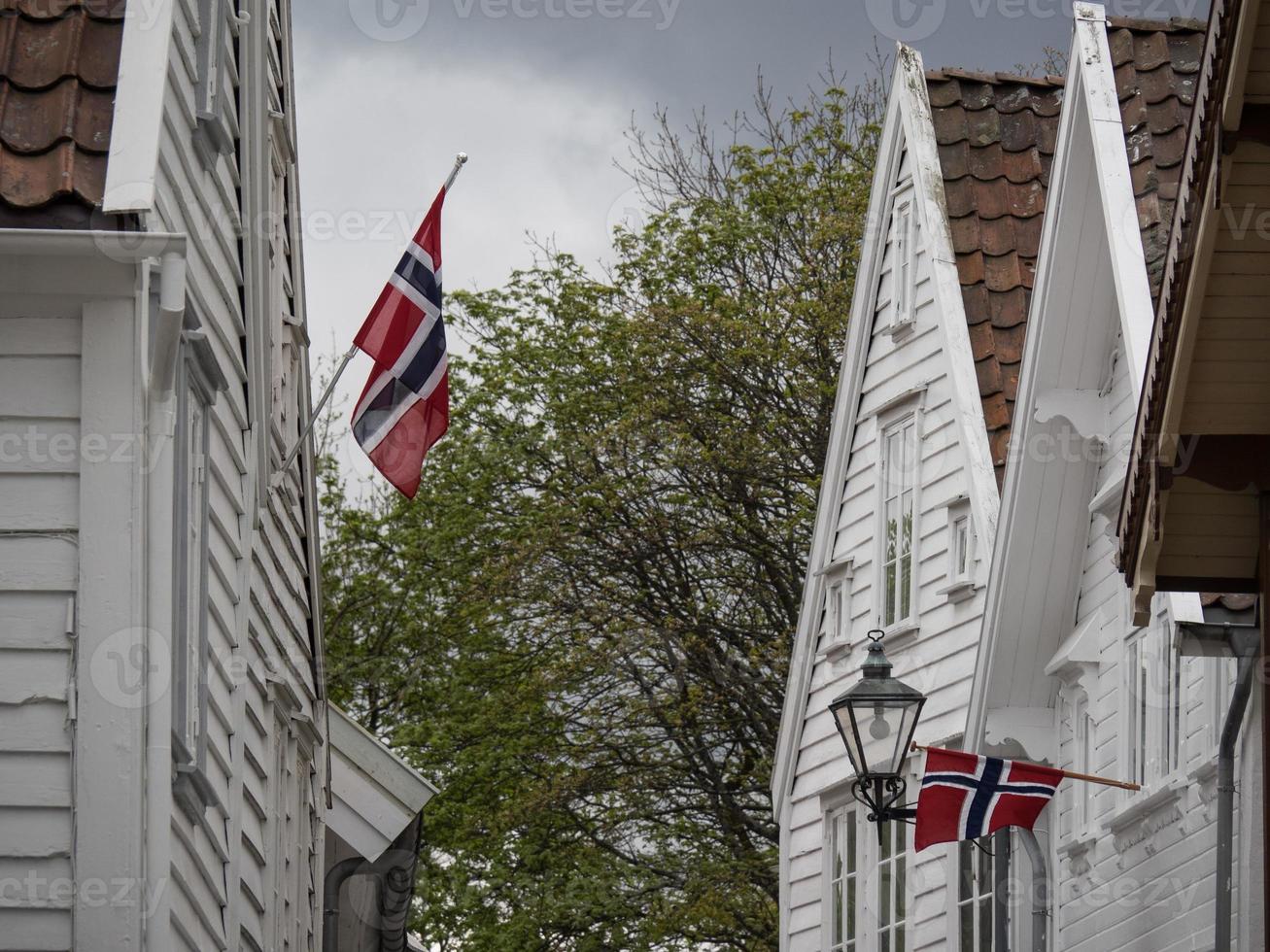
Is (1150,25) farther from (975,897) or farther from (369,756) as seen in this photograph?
(369,756)

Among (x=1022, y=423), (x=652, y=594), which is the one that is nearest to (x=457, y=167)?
(x=1022, y=423)

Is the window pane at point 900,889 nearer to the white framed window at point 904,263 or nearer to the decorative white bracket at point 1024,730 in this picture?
the decorative white bracket at point 1024,730

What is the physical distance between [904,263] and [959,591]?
10.0 feet

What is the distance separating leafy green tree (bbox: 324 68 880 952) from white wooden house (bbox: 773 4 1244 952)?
7109 mm

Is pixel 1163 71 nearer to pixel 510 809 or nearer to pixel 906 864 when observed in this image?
pixel 906 864

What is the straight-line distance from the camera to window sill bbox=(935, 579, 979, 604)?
1480cm

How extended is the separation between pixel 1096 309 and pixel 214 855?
6155 mm

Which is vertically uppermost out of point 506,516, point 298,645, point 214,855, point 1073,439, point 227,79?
point 506,516

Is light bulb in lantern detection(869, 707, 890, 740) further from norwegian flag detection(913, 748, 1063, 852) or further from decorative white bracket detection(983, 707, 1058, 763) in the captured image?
decorative white bracket detection(983, 707, 1058, 763)

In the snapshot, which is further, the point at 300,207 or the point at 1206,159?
the point at 300,207

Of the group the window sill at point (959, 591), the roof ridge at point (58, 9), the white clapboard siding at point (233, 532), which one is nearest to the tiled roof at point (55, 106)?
the roof ridge at point (58, 9)

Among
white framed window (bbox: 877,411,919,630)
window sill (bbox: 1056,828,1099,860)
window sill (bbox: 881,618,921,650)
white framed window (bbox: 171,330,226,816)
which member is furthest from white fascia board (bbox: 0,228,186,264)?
white framed window (bbox: 877,411,919,630)

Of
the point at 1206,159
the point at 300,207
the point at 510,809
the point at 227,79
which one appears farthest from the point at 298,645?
the point at 510,809

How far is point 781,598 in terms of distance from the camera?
2500 centimetres
